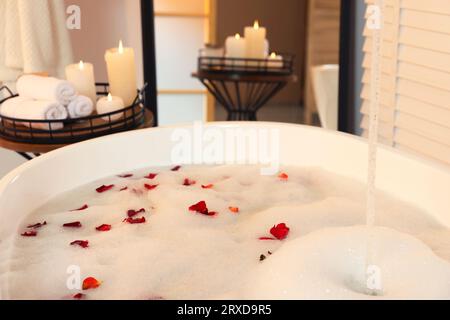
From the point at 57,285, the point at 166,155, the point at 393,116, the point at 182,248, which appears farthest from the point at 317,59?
the point at 57,285

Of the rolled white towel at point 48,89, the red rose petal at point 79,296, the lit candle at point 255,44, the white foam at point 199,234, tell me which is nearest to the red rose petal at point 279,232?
the white foam at point 199,234

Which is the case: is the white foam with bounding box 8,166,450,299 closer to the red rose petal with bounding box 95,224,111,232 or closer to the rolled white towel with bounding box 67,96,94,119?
the red rose petal with bounding box 95,224,111,232

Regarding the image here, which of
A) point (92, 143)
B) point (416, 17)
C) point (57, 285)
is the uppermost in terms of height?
point (416, 17)

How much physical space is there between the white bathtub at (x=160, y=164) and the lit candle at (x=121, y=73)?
0.41 meters

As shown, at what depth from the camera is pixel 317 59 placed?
2.60 metres

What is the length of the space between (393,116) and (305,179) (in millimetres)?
972

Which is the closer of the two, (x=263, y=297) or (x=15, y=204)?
(x=263, y=297)

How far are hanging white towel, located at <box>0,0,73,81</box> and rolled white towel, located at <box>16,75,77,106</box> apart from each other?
12.4 inches

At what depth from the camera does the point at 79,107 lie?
166 centimetres

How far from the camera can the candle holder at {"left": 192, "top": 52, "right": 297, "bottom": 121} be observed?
2.33 metres

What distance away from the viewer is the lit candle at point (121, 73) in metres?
1.81

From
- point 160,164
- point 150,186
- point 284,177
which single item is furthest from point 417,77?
point 150,186

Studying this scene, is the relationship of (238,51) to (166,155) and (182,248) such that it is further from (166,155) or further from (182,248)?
(182,248)

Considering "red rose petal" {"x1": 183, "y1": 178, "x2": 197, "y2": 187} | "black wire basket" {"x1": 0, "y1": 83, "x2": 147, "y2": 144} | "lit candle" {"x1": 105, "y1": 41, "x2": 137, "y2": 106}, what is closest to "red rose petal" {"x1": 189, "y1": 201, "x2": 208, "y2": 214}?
"red rose petal" {"x1": 183, "y1": 178, "x2": 197, "y2": 187}
